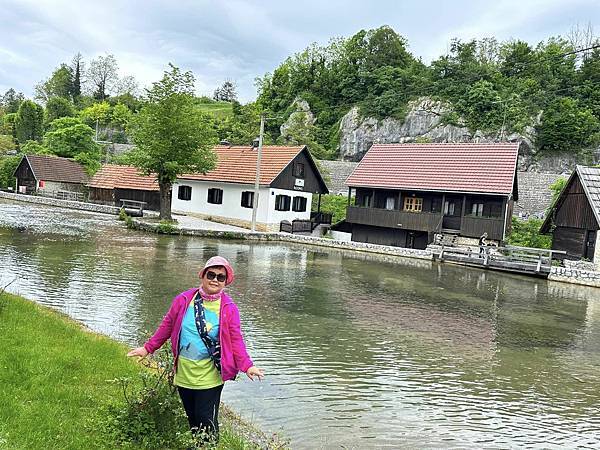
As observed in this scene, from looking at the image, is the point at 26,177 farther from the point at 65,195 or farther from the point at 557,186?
the point at 557,186

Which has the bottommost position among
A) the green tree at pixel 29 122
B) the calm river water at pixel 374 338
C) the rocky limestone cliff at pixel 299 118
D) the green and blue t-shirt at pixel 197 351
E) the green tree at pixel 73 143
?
the calm river water at pixel 374 338

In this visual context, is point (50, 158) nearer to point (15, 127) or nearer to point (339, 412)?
point (15, 127)

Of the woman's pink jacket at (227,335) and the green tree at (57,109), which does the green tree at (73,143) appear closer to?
the green tree at (57,109)

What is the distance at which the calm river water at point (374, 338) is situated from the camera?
618cm

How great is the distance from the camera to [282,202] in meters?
33.1

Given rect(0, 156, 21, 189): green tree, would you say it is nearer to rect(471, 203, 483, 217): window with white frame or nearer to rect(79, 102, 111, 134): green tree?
rect(79, 102, 111, 134): green tree

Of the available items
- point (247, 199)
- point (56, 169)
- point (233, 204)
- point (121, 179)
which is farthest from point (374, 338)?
point (56, 169)

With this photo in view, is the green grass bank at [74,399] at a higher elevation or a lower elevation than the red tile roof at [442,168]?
lower

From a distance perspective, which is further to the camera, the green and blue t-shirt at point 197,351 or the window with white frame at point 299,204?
the window with white frame at point 299,204

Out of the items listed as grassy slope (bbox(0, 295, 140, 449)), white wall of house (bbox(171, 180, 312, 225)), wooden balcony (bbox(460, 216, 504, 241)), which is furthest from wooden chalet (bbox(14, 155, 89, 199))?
grassy slope (bbox(0, 295, 140, 449))

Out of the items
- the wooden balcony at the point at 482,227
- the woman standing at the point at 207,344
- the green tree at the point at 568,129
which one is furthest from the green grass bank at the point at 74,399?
the green tree at the point at 568,129

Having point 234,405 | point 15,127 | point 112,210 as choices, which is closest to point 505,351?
point 234,405

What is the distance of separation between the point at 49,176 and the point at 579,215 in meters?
41.5

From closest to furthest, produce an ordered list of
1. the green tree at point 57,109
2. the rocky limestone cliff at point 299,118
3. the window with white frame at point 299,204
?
the window with white frame at point 299,204
the rocky limestone cliff at point 299,118
the green tree at point 57,109
